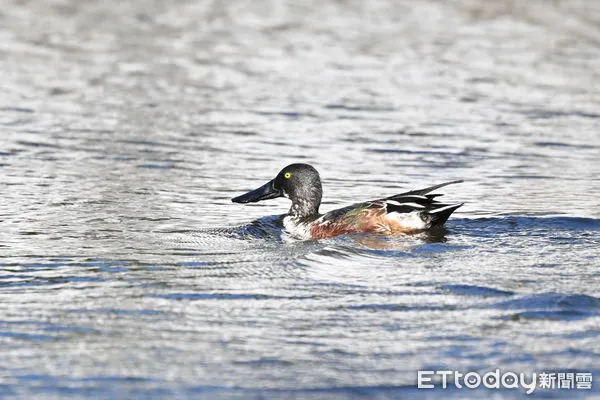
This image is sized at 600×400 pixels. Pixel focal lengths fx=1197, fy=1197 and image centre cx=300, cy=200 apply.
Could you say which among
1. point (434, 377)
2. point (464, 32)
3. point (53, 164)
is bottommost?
point (434, 377)

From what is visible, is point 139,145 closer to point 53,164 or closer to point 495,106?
point 53,164

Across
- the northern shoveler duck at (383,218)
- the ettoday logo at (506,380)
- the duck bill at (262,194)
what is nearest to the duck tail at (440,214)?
the northern shoveler duck at (383,218)

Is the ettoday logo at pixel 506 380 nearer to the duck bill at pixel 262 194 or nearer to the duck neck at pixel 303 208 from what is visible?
the duck neck at pixel 303 208

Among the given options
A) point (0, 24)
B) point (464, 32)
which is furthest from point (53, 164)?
point (464, 32)

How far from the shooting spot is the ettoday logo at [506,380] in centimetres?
614

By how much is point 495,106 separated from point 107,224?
26.0 ft

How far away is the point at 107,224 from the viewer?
10.1m

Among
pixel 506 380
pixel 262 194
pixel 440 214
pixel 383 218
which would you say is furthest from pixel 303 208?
pixel 506 380

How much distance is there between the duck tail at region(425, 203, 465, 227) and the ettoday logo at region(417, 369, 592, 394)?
360 cm

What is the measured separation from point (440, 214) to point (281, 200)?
292 centimetres

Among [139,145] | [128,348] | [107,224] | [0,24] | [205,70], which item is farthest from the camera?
[0,24]

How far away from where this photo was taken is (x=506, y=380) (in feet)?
20.4

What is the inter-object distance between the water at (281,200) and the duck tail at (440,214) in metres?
0.21

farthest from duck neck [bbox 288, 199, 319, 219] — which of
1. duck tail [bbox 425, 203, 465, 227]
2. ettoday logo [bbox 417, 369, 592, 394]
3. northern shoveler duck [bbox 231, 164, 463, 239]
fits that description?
ettoday logo [bbox 417, 369, 592, 394]
